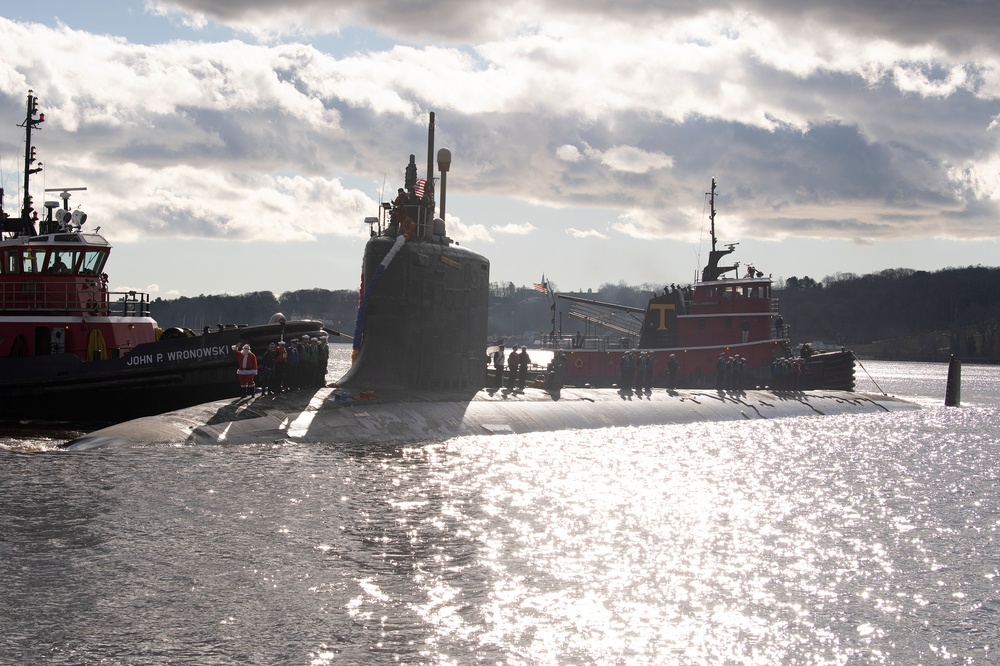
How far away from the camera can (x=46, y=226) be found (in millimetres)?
28266

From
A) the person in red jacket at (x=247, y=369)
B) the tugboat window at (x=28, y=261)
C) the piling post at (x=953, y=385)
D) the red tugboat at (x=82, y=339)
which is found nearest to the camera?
the person in red jacket at (x=247, y=369)

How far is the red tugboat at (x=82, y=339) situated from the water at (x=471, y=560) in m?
4.14

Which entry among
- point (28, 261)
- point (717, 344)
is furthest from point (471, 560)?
point (717, 344)

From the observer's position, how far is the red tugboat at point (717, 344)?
4409 centimetres

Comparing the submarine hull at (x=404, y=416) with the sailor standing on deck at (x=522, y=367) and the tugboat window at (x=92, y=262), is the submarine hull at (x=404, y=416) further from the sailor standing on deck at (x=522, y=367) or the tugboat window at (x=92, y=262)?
the tugboat window at (x=92, y=262)

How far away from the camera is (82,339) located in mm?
27328

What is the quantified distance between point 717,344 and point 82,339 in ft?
88.9

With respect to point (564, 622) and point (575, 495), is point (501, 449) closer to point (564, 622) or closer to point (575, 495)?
point (575, 495)

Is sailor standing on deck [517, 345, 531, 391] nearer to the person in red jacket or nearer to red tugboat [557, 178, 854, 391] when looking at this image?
the person in red jacket

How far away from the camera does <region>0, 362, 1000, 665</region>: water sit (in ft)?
31.3

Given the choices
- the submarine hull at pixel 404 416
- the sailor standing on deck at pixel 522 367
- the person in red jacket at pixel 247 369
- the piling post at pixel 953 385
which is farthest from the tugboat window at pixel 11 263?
the piling post at pixel 953 385

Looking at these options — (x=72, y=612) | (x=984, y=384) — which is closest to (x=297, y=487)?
(x=72, y=612)

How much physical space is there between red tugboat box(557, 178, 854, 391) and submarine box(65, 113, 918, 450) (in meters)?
17.9

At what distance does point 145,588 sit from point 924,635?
8.21 metres
